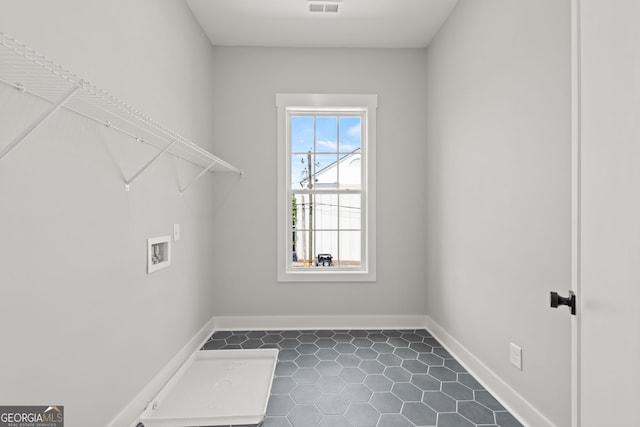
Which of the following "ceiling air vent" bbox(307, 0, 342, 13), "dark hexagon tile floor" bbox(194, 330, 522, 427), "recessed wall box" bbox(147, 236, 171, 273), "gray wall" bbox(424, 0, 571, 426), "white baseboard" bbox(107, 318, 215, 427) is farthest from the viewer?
"ceiling air vent" bbox(307, 0, 342, 13)

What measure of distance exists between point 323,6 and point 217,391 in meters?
2.78

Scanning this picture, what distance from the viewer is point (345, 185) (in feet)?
10.3

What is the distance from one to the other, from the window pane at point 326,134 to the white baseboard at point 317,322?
5.33 ft

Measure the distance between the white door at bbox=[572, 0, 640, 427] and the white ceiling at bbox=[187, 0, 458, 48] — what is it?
1753 mm

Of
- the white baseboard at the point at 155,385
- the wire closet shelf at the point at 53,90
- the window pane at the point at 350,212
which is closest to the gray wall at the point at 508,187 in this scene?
the window pane at the point at 350,212

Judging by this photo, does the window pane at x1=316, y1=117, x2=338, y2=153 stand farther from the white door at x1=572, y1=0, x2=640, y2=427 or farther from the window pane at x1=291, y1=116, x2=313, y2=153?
the white door at x1=572, y1=0, x2=640, y2=427

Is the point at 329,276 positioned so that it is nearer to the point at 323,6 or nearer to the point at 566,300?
the point at 566,300

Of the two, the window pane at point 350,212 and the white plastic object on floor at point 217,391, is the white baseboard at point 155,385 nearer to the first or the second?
the white plastic object on floor at point 217,391

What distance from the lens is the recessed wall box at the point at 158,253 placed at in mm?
1802

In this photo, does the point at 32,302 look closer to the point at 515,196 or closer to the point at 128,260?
the point at 128,260

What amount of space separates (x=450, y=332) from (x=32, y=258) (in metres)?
2.60

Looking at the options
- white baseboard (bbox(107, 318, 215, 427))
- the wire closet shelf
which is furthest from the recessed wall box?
white baseboard (bbox(107, 318, 215, 427))

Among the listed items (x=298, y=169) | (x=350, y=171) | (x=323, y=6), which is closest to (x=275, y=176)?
(x=298, y=169)

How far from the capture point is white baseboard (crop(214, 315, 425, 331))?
2980mm
